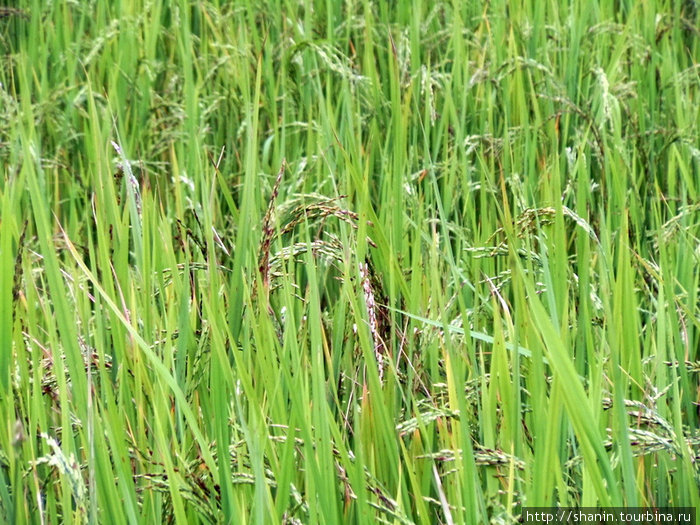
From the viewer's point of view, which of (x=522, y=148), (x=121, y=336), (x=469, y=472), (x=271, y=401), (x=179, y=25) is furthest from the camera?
(x=179, y=25)

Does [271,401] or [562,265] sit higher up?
[562,265]

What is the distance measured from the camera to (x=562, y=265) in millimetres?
1305

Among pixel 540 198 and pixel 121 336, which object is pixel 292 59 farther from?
pixel 121 336

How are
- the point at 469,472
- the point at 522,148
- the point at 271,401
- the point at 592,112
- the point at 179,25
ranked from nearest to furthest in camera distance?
the point at 469,472
the point at 271,401
the point at 522,148
the point at 592,112
the point at 179,25

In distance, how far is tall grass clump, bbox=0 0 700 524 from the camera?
3.42 feet

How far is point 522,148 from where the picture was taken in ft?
7.18

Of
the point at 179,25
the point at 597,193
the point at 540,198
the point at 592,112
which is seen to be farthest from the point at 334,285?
the point at 179,25

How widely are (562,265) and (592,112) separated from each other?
45.0 inches

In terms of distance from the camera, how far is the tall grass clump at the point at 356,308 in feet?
3.42

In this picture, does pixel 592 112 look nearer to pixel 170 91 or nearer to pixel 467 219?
pixel 467 219

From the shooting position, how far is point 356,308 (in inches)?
43.0

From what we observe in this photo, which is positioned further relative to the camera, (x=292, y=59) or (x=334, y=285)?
(x=292, y=59)

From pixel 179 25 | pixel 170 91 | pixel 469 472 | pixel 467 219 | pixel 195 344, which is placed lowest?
pixel 469 472

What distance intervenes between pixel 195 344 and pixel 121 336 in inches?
4.7
